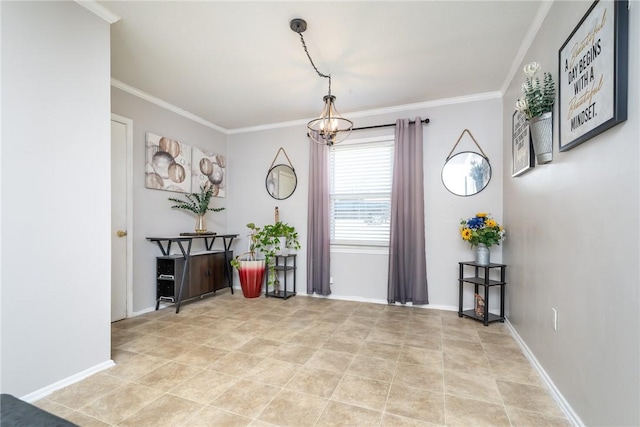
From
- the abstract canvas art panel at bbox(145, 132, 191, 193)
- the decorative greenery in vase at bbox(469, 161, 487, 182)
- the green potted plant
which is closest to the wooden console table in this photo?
the green potted plant

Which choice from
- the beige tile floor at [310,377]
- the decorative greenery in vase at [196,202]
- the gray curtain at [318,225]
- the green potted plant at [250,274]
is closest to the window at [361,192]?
the gray curtain at [318,225]

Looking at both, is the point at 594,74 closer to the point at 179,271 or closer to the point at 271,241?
the point at 271,241

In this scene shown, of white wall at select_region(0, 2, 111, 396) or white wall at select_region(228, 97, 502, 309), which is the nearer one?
white wall at select_region(0, 2, 111, 396)

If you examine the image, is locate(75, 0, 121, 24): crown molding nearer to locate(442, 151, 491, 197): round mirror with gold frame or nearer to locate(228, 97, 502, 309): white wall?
locate(228, 97, 502, 309): white wall

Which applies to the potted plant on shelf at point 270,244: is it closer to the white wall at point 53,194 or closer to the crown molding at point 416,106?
the crown molding at point 416,106

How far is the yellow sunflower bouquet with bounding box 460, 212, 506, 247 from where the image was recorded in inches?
124

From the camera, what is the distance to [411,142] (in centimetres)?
373

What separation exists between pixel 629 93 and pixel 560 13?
1066mm

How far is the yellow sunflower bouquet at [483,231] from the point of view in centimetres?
316

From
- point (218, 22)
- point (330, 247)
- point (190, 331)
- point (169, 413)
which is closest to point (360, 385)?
point (169, 413)

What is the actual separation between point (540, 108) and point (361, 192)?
7.83 ft

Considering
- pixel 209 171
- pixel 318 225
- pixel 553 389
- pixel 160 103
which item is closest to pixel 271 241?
pixel 318 225

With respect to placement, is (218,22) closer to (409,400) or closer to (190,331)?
(190,331)

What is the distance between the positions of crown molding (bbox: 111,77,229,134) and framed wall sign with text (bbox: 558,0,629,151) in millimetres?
3865
